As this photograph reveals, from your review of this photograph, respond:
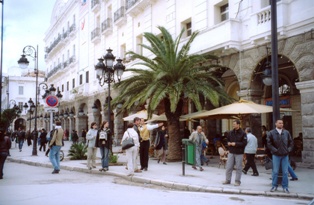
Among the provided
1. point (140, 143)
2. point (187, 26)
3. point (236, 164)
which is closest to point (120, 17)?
point (187, 26)

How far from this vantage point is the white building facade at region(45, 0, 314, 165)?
13445 mm

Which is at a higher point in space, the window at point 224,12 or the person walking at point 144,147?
the window at point 224,12

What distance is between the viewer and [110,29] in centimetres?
2998

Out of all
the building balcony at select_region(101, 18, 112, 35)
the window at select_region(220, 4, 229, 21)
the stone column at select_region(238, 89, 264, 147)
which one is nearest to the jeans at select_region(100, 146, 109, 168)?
the stone column at select_region(238, 89, 264, 147)

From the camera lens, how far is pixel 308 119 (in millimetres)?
13273

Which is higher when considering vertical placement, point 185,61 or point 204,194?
point 185,61

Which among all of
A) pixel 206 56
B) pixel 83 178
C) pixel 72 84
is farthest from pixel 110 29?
pixel 83 178

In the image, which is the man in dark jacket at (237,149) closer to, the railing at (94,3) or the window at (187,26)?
the window at (187,26)

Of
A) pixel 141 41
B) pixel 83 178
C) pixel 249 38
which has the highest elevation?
pixel 141 41

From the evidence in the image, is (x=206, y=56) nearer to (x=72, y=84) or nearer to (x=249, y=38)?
(x=249, y=38)

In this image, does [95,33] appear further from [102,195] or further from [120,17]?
[102,195]

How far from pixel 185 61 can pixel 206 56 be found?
4.07 ft

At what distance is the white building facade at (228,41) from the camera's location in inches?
529

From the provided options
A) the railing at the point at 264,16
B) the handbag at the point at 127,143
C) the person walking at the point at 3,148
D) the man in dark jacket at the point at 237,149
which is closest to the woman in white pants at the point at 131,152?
the handbag at the point at 127,143
